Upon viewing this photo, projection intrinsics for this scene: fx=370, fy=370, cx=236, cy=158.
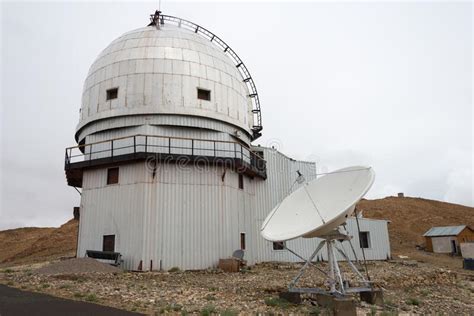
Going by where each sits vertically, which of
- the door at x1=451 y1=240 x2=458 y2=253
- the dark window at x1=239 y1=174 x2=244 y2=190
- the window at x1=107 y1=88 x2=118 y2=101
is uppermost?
the window at x1=107 y1=88 x2=118 y2=101

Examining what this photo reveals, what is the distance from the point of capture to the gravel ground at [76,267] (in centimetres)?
1522

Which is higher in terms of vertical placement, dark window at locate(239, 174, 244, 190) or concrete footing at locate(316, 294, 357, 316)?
dark window at locate(239, 174, 244, 190)

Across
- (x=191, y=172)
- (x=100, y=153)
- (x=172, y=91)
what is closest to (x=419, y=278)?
(x=191, y=172)

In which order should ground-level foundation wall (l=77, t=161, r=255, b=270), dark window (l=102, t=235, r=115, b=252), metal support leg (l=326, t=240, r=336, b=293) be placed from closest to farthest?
1. metal support leg (l=326, t=240, r=336, b=293)
2. ground-level foundation wall (l=77, t=161, r=255, b=270)
3. dark window (l=102, t=235, r=115, b=252)

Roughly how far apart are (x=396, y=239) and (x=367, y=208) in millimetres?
16247

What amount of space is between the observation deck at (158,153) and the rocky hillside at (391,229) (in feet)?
73.5

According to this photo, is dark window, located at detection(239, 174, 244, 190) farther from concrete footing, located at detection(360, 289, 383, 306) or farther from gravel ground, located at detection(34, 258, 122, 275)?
concrete footing, located at detection(360, 289, 383, 306)

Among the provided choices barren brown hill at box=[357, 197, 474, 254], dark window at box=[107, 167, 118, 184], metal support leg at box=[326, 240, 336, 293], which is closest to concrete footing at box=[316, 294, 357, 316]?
metal support leg at box=[326, 240, 336, 293]

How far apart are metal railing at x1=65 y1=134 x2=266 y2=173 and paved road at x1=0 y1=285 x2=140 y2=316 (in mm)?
10401

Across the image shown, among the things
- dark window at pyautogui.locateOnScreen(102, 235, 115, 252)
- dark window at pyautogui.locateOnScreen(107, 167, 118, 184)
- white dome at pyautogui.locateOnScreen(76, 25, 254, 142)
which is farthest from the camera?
white dome at pyautogui.locateOnScreen(76, 25, 254, 142)

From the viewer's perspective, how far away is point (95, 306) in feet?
29.9

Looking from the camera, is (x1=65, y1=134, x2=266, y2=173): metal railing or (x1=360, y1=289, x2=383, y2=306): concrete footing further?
(x1=65, y1=134, x2=266, y2=173): metal railing

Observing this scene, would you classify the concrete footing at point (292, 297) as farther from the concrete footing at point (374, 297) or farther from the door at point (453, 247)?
the door at point (453, 247)

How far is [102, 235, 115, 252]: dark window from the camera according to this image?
765 inches
